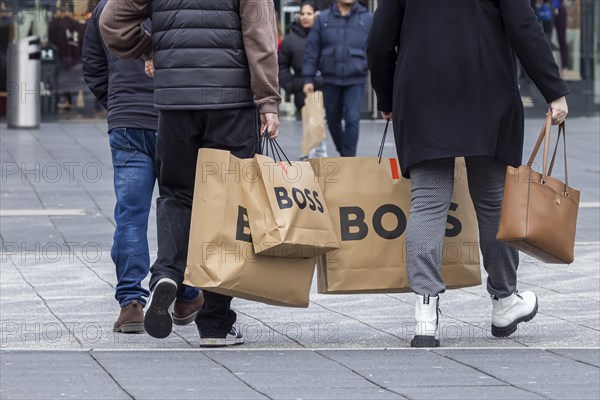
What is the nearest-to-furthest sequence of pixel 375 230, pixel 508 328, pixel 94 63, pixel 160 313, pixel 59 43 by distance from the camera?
pixel 160 313 → pixel 375 230 → pixel 508 328 → pixel 94 63 → pixel 59 43

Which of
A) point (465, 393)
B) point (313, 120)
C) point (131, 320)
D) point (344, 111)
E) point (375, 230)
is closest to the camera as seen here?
point (465, 393)

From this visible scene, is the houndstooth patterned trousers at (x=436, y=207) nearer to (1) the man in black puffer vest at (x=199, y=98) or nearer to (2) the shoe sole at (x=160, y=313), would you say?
(1) the man in black puffer vest at (x=199, y=98)

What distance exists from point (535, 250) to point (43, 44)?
51.2 ft

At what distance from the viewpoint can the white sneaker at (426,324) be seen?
5797 mm

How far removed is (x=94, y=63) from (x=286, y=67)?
8.47m

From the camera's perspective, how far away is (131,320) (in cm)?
626

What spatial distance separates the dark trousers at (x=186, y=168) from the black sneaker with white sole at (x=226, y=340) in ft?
0.08

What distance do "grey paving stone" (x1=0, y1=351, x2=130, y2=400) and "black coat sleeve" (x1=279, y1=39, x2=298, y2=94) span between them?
8971 mm

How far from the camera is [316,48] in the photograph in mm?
13977

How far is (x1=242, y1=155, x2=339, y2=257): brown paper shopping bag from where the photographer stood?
18.1ft

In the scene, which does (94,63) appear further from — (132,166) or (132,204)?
(132,204)

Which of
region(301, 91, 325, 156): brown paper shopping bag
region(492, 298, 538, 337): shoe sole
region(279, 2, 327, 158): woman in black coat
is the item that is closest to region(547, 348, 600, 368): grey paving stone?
region(492, 298, 538, 337): shoe sole

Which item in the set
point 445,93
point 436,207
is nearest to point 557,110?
point 445,93

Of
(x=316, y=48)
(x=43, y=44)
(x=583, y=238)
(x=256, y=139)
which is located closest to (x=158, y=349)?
(x=256, y=139)
